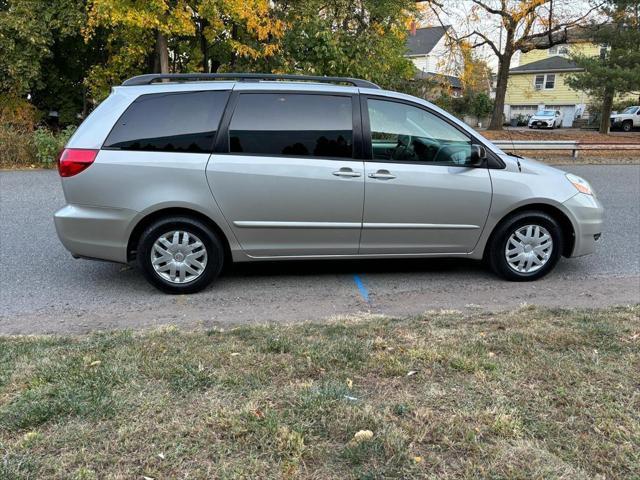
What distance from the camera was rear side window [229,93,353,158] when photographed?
4.90 m

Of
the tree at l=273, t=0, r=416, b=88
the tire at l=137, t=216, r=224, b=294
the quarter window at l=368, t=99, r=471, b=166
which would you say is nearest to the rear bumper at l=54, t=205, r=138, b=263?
the tire at l=137, t=216, r=224, b=294

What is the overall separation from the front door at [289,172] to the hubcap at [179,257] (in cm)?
39

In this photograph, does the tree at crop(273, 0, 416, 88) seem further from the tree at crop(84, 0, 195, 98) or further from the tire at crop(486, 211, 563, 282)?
the tire at crop(486, 211, 563, 282)

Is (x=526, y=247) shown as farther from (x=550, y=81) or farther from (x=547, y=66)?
(x=550, y=81)

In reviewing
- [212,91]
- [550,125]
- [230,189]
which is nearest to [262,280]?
[230,189]

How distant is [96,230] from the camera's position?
4.81m

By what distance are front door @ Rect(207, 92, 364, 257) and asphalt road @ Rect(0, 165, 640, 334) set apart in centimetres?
54

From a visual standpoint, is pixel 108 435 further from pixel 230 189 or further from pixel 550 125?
pixel 550 125

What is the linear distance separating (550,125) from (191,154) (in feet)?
139

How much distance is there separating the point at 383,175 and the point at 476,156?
2.97 ft

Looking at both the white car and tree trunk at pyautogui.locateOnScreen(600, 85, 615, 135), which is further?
the white car

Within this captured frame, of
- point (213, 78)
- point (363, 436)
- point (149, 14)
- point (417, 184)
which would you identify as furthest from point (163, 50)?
point (363, 436)

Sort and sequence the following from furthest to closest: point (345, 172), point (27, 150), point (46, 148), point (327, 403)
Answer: point (27, 150) < point (46, 148) < point (345, 172) < point (327, 403)

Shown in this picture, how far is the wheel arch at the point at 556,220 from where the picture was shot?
527 cm
